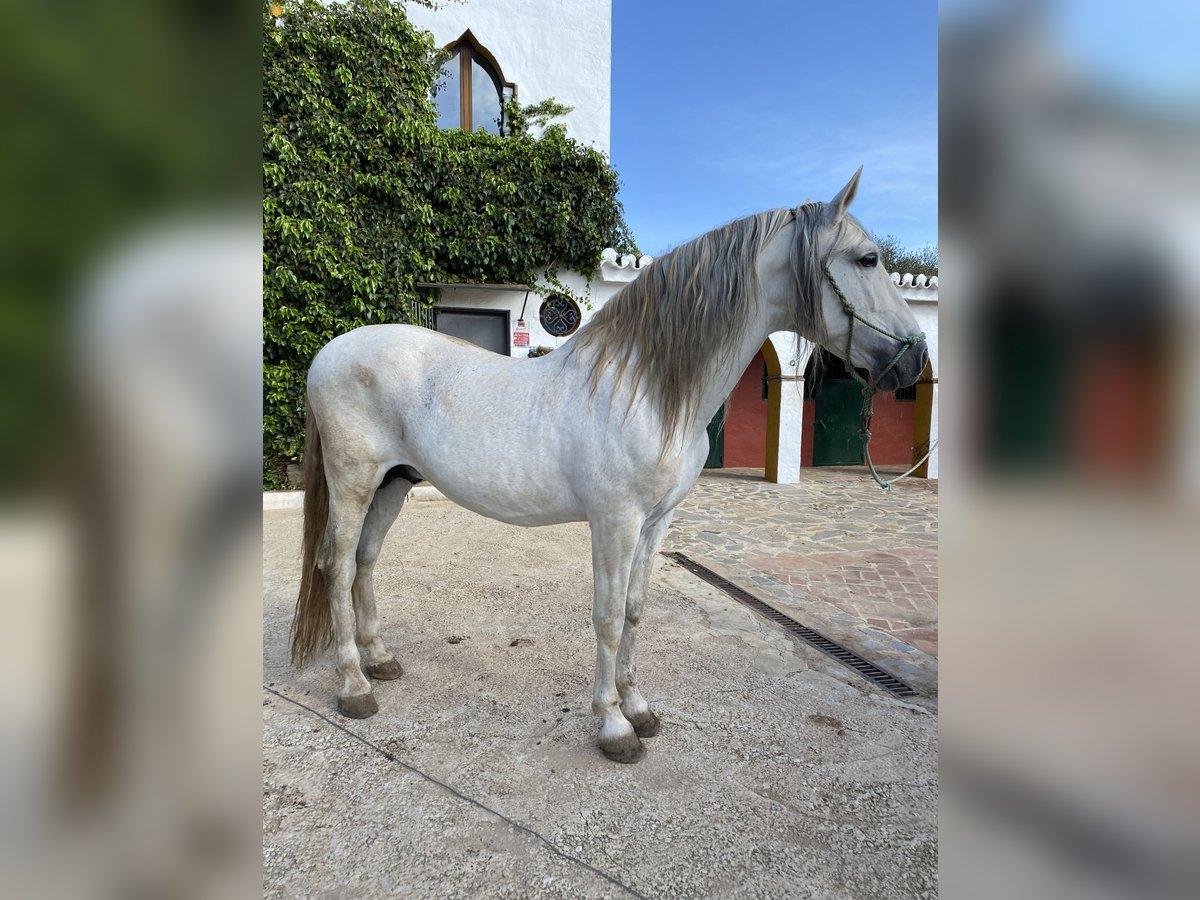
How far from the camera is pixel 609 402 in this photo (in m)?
1.94

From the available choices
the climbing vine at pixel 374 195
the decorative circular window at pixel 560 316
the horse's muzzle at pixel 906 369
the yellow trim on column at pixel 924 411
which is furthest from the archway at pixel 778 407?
the horse's muzzle at pixel 906 369

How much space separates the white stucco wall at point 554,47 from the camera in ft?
27.2

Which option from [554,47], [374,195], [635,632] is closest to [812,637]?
[635,632]

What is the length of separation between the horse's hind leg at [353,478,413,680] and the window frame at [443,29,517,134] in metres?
7.22

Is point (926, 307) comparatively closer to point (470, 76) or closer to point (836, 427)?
point (836, 427)

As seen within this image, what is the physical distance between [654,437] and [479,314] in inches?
256

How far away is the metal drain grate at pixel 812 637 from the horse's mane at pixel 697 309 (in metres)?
1.61

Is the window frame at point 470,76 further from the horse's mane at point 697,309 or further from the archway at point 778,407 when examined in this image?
the horse's mane at point 697,309

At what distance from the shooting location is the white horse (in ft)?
5.91
